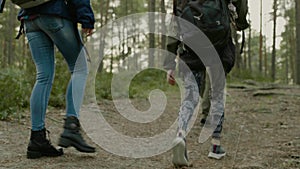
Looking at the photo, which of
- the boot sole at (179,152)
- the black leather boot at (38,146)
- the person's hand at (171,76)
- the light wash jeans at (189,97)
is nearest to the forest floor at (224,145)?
the black leather boot at (38,146)

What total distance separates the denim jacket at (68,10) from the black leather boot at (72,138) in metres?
0.78

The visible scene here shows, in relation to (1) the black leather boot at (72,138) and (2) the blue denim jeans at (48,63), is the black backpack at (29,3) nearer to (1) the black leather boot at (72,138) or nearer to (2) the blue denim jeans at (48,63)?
(2) the blue denim jeans at (48,63)

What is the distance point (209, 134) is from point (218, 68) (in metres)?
1.65

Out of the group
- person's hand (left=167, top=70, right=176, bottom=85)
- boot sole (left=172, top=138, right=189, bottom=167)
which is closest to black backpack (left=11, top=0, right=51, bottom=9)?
person's hand (left=167, top=70, right=176, bottom=85)

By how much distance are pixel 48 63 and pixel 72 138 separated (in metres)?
0.64

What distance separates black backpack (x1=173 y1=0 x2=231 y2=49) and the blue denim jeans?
0.98m

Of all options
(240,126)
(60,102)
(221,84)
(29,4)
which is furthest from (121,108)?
(29,4)

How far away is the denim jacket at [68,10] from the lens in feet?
9.71

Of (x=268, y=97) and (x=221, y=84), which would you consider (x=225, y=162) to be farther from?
(x=268, y=97)

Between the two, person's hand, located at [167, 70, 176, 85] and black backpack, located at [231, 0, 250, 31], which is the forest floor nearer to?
person's hand, located at [167, 70, 176, 85]

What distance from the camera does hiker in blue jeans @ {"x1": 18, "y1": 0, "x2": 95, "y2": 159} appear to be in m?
2.98

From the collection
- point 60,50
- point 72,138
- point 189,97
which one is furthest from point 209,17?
point 72,138

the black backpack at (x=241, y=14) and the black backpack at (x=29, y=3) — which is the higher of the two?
the black backpack at (x=29, y=3)

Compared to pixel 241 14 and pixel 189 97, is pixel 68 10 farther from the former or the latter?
pixel 241 14
